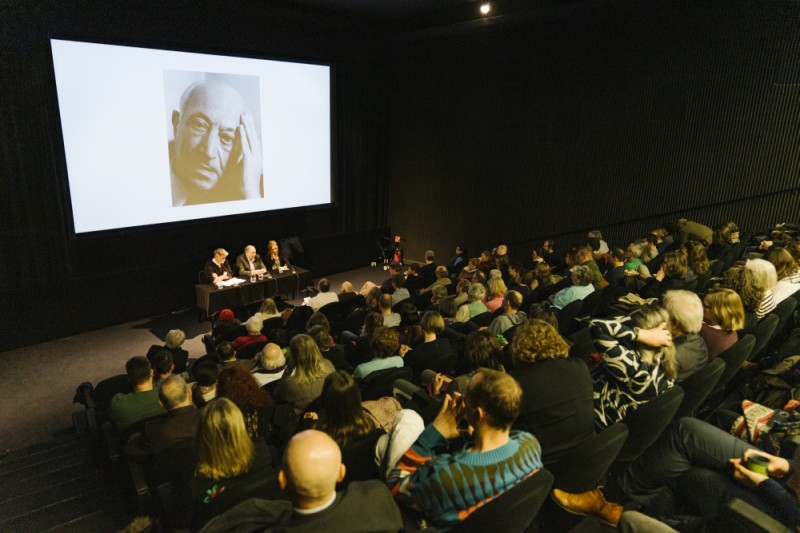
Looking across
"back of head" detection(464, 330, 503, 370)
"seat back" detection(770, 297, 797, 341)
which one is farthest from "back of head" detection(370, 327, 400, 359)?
"seat back" detection(770, 297, 797, 341)

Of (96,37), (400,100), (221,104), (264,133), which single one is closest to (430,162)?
(400,100)

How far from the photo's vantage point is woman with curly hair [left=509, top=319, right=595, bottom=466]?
7.82 ft

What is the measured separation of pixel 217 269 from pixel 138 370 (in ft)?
14.8

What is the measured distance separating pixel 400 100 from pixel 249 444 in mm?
10010

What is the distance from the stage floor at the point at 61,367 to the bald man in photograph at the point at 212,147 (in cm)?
201

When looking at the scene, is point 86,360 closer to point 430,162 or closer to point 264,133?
point 264,133

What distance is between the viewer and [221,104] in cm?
826

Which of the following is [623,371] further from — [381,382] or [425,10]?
[425,10]

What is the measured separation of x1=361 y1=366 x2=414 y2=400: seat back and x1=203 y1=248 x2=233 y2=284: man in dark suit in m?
4.95

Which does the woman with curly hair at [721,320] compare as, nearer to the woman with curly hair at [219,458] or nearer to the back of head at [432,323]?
the back of head at [432,323]

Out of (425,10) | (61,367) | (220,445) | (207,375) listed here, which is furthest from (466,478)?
(425,10)

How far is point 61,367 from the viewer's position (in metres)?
6.40

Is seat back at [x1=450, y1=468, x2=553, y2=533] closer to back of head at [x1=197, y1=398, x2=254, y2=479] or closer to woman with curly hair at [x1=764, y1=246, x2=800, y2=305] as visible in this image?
→ back of head at [x1=197, y1=398, x2=254, y2=479]

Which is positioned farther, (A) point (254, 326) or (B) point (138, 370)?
(A) point (254, 326)
